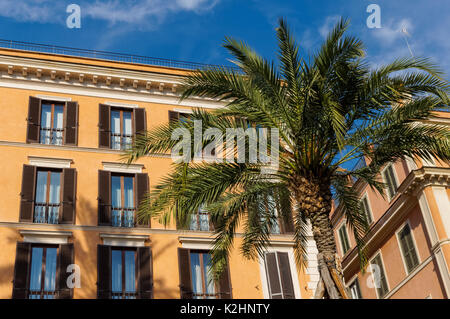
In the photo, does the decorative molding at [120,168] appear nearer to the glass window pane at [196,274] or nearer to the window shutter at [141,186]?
the window shutter at [141,186]

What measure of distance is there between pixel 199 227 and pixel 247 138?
8640 millimetres

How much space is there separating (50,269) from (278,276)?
8182 mm

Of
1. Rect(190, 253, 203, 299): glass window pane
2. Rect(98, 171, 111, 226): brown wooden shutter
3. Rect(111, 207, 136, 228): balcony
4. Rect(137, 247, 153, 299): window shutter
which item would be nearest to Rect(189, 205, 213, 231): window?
Rect(190, 253, 203, 299): glass window pane

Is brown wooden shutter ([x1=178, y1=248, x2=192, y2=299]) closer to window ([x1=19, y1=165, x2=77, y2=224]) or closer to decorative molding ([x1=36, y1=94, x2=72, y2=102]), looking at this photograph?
window ([x1=19, y1=165, x2=77, y2=224])

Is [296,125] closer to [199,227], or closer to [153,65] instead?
[199,227]

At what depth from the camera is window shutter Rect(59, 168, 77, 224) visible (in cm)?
2117

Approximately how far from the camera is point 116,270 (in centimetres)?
2086

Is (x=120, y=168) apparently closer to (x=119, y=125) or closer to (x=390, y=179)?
(x=119, y=125)

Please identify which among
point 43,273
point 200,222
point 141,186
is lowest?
point 43,273

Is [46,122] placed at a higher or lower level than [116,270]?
higher

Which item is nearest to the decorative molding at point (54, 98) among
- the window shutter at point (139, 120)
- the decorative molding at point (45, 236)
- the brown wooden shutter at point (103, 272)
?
the window shutter at point (139, 120)

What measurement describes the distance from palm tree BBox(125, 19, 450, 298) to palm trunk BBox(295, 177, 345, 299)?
24mm

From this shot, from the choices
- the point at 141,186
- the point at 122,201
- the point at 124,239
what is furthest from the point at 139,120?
the point at 124,239
